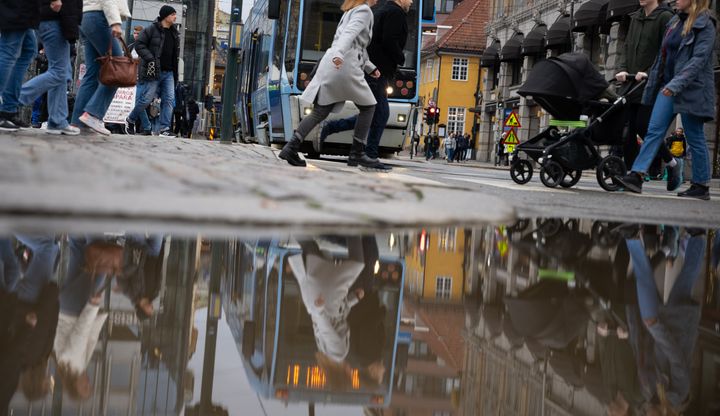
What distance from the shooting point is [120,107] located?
23.5 meters

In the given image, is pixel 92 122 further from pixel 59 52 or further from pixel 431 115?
pixel 431 115

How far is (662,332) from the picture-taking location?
262cm

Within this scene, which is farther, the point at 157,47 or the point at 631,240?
the point at 157,47

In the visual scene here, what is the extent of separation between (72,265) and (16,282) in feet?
1.14

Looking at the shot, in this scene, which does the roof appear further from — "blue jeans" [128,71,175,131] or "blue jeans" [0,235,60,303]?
"blue jeans" [0,235,60,303]

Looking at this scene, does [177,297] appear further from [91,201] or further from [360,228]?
[360,228]

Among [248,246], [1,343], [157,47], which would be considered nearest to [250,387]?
[1,343]

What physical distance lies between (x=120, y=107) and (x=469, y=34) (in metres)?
50.9

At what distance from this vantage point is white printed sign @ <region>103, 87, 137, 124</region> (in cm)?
2320

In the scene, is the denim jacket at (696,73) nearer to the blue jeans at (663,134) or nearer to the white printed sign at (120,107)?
the blue jeans at (663,134)

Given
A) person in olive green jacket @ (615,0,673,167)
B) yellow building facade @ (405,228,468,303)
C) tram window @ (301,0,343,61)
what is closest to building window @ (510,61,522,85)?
tram window @ (301,0,343,61)

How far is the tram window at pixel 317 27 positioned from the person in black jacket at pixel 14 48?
6.24 m

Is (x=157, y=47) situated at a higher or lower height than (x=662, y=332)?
higher

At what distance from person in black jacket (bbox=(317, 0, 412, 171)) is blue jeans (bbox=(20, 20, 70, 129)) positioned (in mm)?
3350
